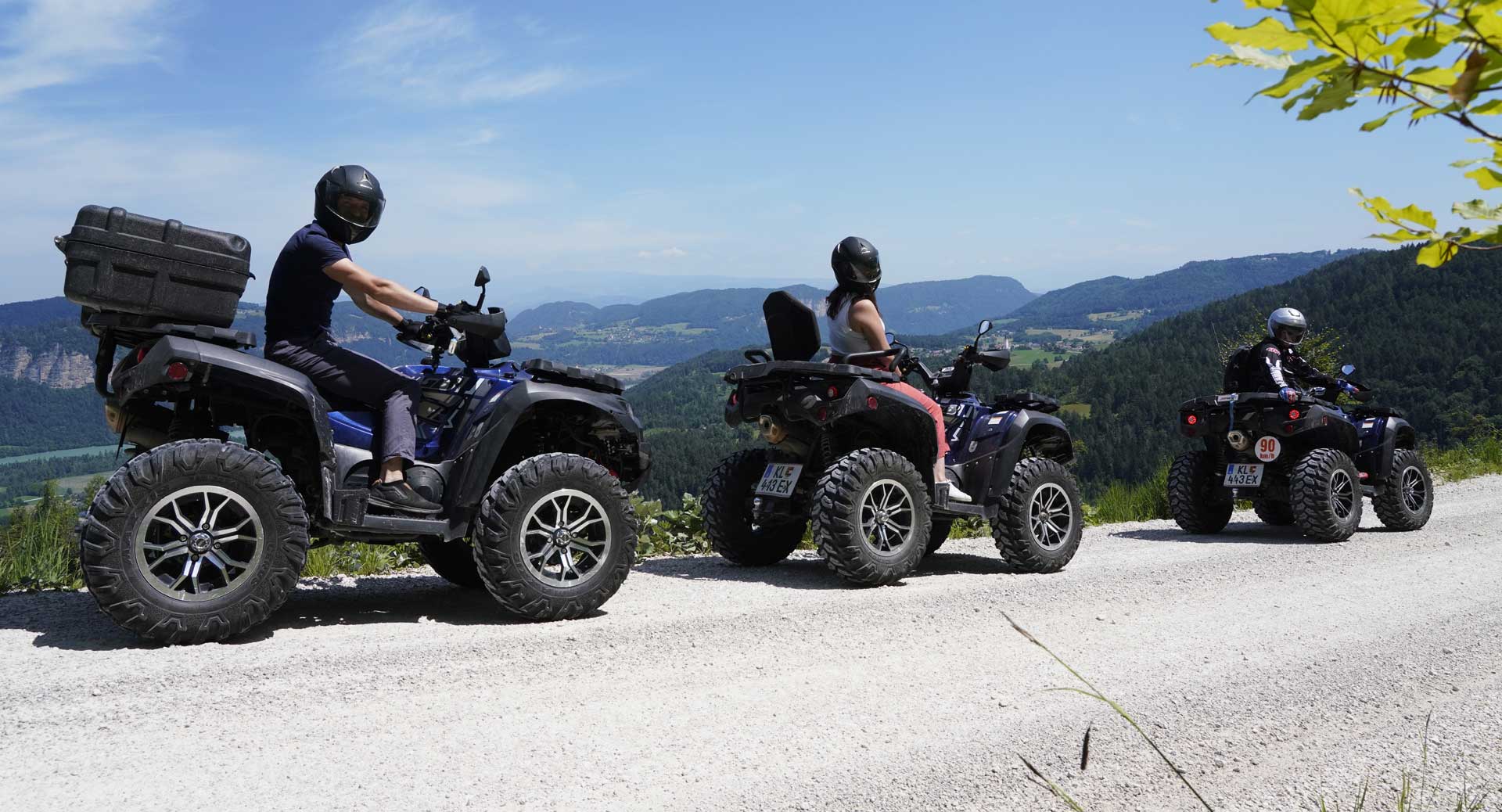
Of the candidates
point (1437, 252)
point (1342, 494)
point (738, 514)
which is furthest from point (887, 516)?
point (1342, 494)

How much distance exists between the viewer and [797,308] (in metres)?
6.87

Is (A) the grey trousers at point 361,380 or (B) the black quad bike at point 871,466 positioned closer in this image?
(A) the grey trousers at point 361,380

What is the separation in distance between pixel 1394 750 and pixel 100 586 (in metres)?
4.90

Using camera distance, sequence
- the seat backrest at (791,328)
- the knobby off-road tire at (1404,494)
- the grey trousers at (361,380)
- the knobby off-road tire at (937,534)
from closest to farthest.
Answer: the grey trousers at (361,380) < the seat backrest at (791,328) < the knobby off-road tire at (937,534) < the knobby off-road tire at (1404,494)

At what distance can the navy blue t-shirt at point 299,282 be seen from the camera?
5.03 m

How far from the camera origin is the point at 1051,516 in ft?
24.0

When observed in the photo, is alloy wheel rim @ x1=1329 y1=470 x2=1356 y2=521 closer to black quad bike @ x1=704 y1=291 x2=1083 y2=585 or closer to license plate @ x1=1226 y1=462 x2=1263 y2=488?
license plate @ x1=1226 y1=462 x2=1263 y2=488

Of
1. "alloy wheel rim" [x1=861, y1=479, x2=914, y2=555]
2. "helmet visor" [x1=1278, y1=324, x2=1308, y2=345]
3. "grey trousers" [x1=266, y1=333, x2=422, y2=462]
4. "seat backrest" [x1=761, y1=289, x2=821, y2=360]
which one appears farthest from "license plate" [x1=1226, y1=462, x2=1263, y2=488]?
"grey trousers" [x1=266, y1=333, x2=422, y2=462]

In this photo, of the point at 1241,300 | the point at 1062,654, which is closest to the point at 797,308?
the point at 1062,654

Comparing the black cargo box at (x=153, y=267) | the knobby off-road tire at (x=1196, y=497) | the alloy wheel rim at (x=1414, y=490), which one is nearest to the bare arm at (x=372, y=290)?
the black cargo box at (x=153, y=267)

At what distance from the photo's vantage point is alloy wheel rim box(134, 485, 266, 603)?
429 centimetres

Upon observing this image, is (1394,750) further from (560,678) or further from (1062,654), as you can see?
(560,678)

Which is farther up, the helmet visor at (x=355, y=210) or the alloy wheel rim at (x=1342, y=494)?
the helmet visor at (x=355, y=210)

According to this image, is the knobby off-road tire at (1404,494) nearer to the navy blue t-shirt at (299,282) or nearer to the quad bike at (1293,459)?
the quad bike at (1293,459)
